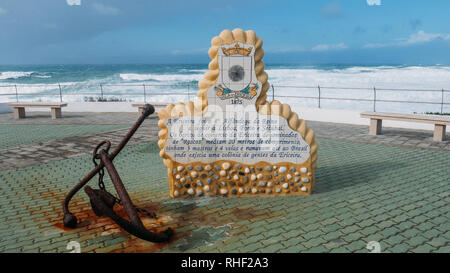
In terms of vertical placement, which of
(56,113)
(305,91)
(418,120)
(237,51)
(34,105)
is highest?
(237,51)

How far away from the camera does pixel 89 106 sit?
1664 centimetres

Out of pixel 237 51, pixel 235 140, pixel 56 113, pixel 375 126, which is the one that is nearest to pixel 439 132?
pixel 375 126

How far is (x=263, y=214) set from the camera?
495 centimetres

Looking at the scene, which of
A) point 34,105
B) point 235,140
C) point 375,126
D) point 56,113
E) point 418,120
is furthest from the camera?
point 56,113

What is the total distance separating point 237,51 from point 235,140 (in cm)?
124

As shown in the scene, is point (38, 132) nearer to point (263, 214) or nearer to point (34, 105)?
point (34, 105)

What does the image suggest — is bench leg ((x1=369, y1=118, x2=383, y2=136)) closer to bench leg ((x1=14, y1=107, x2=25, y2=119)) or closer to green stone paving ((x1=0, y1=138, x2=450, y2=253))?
green stone paving ((x1=0, y1=138, x2=450, y2=253))

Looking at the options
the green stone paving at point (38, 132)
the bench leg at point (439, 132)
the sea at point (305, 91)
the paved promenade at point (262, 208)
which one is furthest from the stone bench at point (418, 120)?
the sea at point (305, 91)

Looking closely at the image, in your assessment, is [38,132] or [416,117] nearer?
[416,117]

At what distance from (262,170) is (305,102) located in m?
21.1

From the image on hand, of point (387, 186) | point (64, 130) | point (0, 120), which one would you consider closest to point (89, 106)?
point (0, 120)

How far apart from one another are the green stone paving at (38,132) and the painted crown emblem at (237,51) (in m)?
6.71

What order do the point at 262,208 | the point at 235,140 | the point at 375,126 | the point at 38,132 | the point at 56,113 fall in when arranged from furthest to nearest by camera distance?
1. the point at 56,113
2. the point at 38,132
3. the point at 375,126
4. the point at 235,140
5. the point at 262,208

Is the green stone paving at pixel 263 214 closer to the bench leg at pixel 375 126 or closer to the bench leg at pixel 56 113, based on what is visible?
the bench leg at pixel 375 126
